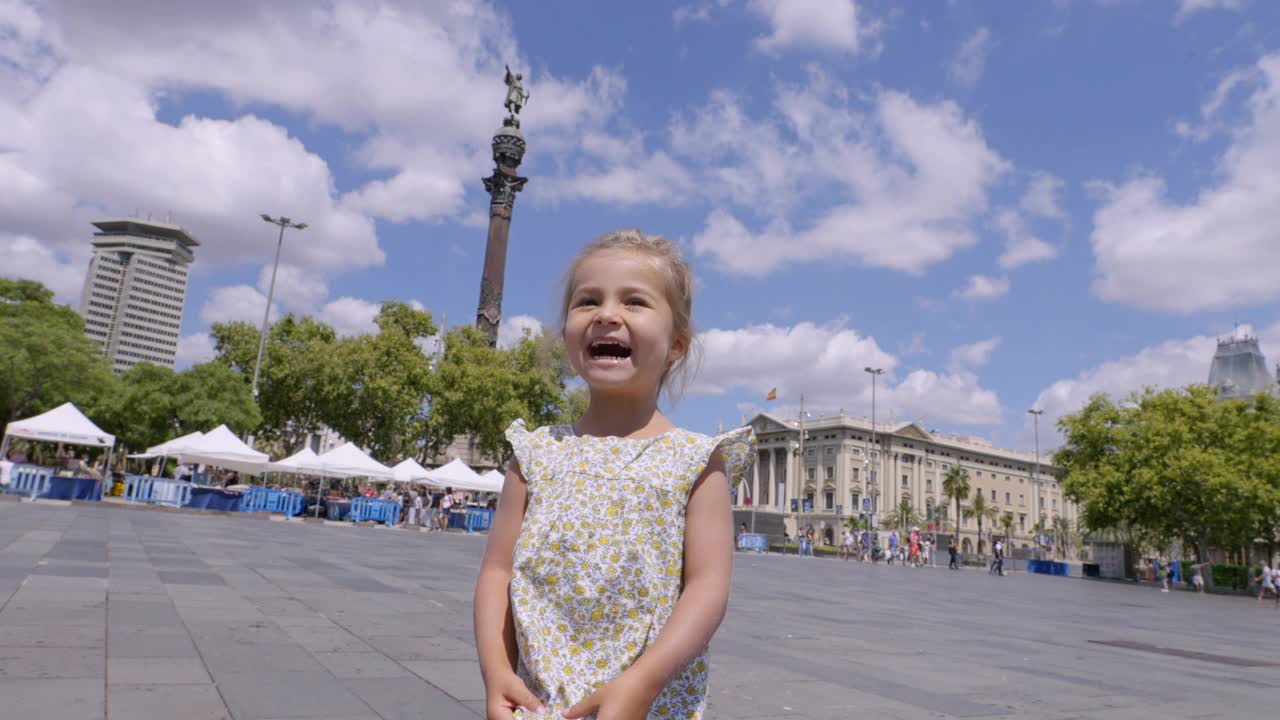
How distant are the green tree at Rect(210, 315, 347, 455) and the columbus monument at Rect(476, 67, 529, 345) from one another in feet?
28.0

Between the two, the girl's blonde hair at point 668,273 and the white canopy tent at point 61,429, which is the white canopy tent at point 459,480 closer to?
the white canopy tent at point 61,429

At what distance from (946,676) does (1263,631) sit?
11116mm

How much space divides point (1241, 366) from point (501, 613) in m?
157

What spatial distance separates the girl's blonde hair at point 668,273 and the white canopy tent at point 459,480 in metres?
28.3

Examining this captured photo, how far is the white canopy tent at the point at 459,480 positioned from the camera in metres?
29.8

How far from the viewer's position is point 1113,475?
3434 cm

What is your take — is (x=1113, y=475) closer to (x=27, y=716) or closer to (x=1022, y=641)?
(x=1022, y=641)

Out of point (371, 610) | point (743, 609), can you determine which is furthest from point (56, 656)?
point (743, 609)

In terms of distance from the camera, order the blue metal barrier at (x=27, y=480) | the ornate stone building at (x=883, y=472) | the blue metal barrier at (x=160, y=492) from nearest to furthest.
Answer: the blue metal barrier at (x=27, y=480) → the blue metal barrier at (x=160, y=492) → the ornate stone building at (x=883, y=472)

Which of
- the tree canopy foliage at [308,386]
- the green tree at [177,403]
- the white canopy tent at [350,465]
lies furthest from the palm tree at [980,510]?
the white canopy tent at [350,465]

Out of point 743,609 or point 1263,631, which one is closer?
point 743,609

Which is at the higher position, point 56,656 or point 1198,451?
point 1198,451

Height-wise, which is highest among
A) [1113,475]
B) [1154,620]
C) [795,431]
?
[795,431]

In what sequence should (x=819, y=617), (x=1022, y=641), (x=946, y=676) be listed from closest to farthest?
(x=946, y=676), (x=1022, y=641), (x=819, y=617)
